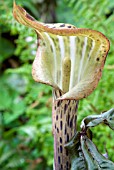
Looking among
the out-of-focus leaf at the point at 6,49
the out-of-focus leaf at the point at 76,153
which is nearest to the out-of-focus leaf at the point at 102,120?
the out-of-focus leaf at the point at 76,153

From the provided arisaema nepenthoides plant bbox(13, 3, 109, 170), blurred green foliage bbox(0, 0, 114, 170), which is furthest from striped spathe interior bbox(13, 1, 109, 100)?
blurred green foliage bbox(0, 0, 114, 170)

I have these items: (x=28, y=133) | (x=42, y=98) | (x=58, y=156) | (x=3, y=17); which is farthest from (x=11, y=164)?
(x=58, y=156)

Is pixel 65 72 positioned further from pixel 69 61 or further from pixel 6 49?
pixel 6 49

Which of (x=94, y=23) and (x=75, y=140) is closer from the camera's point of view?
(x=75, y=140)

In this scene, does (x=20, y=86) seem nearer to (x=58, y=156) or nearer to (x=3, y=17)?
(x=3, y=17)

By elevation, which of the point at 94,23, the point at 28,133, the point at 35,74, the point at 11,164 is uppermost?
the point at 94,23

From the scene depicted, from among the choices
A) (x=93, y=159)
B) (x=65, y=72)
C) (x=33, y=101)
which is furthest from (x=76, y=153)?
(x=33, y=101)
